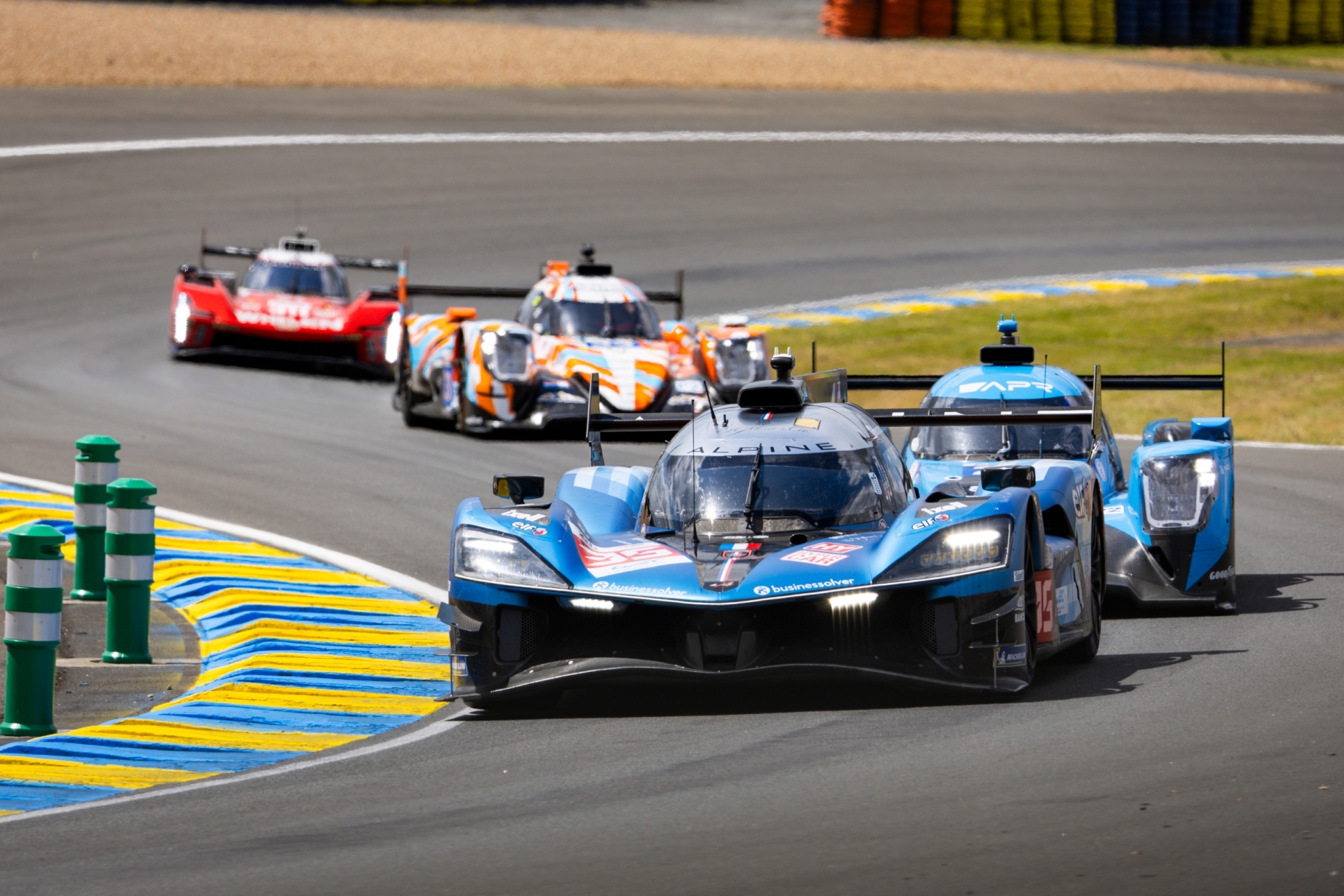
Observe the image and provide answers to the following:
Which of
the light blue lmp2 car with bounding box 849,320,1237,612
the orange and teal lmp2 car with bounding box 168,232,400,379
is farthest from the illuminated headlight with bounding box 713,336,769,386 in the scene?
the light blue lmp2 car with bounding box 849,320,1237,612

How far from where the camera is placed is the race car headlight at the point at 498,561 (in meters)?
8.47

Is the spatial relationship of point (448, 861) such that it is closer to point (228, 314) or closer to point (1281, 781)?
point (1281, 781)

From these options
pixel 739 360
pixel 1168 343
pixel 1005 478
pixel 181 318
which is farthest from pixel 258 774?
pixel 1168 343

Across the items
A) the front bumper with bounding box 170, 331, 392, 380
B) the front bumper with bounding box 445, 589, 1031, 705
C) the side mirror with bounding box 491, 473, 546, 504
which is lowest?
the front bumper with bounding box 445, 589, 1031, 705

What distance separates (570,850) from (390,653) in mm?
4119

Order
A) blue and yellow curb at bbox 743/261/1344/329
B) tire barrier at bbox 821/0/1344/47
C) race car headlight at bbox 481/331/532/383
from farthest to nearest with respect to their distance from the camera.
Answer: tire barrier at bbox 821/0/1344/47 < blue and yellow curb at bbox 743/261/1344/329 < race car headlight at bbox 481/331/532/383

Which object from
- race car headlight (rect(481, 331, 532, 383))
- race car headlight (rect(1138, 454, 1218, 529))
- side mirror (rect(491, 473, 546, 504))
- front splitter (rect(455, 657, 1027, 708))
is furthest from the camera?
race car headlight (rect(481, 331, 532, 383))

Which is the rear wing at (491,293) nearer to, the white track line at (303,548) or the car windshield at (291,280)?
the car windshield at (291,280)

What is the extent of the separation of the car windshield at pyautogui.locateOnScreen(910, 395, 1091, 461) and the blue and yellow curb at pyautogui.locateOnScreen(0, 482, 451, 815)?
Answer: 3104 mm

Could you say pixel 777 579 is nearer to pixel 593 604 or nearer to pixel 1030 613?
pixel 593 604

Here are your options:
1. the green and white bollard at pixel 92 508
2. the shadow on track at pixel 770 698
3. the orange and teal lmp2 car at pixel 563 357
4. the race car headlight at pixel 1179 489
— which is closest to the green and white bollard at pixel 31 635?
the shadow on track at pixel 770 698

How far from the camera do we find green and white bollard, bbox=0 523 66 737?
8.53 meters

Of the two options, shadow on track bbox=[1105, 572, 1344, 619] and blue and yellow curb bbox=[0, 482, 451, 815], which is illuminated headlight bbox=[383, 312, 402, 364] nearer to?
blue and yellow curb bbox=[0, 482, 451, 815]

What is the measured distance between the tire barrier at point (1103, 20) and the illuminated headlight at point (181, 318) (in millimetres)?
31075
